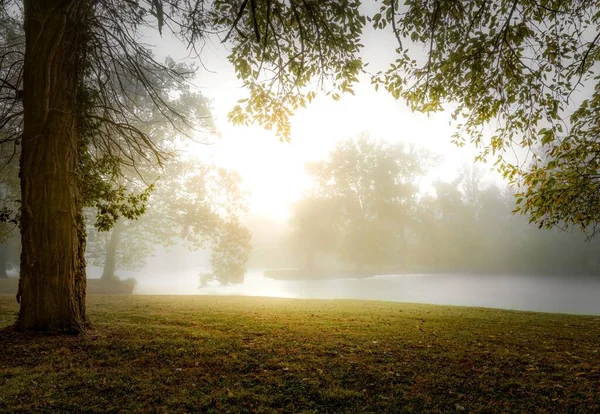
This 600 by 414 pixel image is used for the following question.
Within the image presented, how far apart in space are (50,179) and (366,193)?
4570cm

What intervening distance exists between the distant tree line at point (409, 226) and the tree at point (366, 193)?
5.7 inches

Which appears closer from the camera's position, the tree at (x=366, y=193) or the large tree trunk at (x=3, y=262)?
the large tree trunk at (x=3, y=262)

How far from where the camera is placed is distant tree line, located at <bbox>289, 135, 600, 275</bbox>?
152 ft

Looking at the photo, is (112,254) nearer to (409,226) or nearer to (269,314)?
(269,314)

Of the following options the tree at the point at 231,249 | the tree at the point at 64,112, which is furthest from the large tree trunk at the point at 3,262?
the tree at the point at 64,112

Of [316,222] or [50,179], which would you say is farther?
[316,222]

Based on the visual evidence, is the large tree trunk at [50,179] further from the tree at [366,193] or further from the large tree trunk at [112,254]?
the tree at [366,193]

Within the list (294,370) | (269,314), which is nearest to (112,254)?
(269,314)

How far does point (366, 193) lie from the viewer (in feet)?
161

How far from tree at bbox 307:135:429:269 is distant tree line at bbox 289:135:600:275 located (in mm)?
144

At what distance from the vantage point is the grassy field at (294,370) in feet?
12.3

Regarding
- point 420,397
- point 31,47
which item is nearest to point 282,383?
point 420,397

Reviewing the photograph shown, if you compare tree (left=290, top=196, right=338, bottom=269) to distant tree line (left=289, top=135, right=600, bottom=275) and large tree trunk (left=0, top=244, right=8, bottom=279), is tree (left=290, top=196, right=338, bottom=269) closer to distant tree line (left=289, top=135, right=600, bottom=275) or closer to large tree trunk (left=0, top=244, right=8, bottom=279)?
distant tree line (left=289, top=135, right=600, bottom=275)

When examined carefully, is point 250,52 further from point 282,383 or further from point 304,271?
point 304,271
